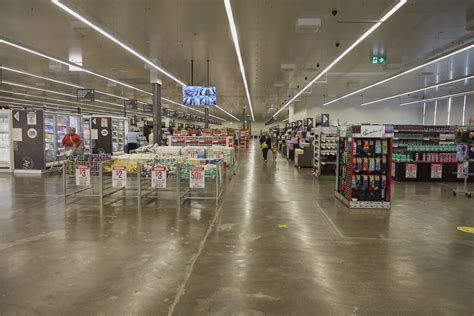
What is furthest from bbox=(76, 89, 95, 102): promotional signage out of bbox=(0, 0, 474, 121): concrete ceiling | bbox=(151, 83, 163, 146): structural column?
bbox=(151, 83, 163, 146): structural column

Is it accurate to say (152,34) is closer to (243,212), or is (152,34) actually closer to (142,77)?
(243,212)

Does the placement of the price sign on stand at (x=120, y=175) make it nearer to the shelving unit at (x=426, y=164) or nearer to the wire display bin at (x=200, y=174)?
the wire display bin at (x=200, y=174)

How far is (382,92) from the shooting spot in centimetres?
2194

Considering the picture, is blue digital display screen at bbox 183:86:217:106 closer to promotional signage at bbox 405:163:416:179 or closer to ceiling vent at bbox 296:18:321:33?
ceiling vent at bbox 296:18:321:33

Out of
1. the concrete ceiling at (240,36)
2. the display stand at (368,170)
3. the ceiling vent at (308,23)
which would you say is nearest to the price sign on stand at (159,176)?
the concrete ceiling at (240,36)

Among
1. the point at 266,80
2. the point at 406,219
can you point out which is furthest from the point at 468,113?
the point at 406,219

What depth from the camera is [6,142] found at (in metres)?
12.5

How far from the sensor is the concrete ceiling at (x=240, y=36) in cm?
783

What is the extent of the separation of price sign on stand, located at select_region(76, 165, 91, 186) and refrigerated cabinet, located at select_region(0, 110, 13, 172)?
6.57 m

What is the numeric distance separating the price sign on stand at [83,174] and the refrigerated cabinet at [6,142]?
21.5ft

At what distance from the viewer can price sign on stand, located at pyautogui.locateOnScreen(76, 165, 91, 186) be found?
7.43 metres

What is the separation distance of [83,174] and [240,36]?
5926mm

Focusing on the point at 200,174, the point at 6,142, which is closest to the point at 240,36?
the point at 200,174

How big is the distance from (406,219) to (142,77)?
14.6 m
